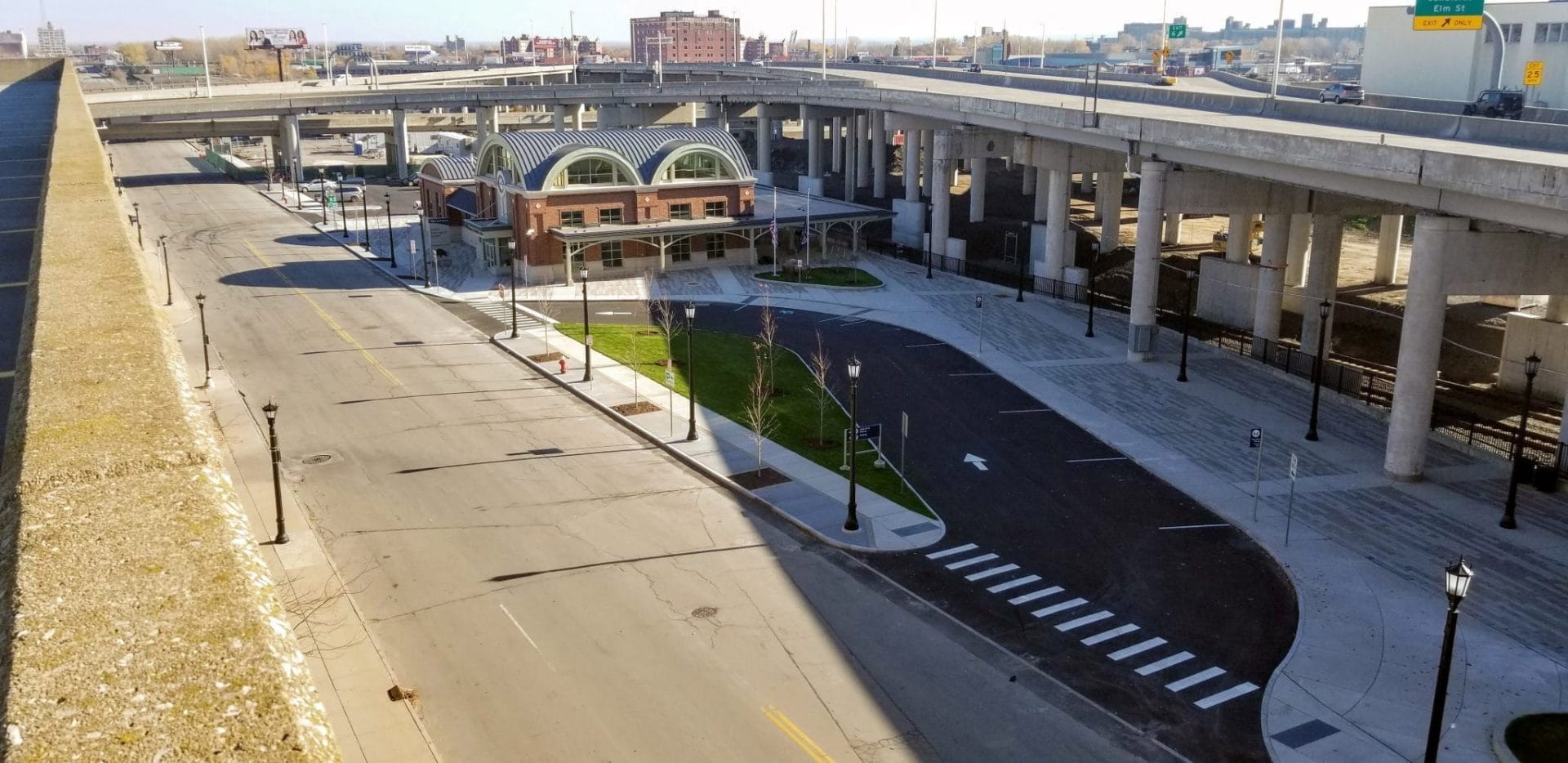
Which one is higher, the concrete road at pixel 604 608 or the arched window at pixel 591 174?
the arched window at pixel 591 174

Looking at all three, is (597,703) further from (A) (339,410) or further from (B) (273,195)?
(B) (273,195)

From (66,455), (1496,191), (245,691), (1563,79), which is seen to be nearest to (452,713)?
(66,455)

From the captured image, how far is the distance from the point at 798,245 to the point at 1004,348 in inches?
1042

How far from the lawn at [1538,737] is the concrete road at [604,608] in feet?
19.6

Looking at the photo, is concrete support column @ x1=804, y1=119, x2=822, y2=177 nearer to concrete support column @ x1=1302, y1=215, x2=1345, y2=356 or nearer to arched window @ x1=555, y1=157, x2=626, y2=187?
arched window @ x1=555, y1=157, x2=626, y2=187

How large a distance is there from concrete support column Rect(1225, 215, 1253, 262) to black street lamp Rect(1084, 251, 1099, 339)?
6.80 metres

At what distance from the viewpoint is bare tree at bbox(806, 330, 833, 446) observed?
3810cm

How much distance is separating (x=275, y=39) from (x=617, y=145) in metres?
138

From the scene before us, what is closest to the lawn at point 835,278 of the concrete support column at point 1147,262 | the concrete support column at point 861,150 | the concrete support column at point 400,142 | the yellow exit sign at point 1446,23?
the concrete support column at point 1147,262

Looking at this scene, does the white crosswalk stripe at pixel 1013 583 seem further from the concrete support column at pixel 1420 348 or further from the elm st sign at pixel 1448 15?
the elm st sign at pixel 1448 15

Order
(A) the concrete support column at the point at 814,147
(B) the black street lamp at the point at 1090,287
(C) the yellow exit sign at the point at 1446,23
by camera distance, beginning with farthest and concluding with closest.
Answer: (A) the concrete support column at the point at 814,147 → (C) the yellow exit sign at the point at 1446,23 → (B) the black street lamp at the point at 1090,287

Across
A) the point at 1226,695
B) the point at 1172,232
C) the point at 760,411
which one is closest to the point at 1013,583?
the point at 1226,695

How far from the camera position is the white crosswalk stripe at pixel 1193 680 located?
22797 mm

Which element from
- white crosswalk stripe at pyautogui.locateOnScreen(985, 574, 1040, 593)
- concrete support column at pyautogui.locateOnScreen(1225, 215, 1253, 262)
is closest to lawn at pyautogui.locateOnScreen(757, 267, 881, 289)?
concrete support column at pyautogui.locateOnScreen(1225, 215, 1253, 262)
